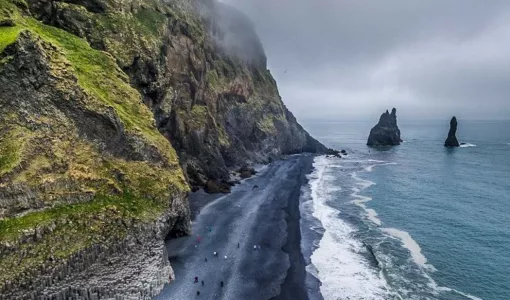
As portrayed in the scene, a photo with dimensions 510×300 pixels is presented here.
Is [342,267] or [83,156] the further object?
[342,267]

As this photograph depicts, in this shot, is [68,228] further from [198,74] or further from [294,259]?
[198,74]

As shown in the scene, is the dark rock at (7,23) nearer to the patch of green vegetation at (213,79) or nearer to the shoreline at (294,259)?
the shoreline at (294,259)

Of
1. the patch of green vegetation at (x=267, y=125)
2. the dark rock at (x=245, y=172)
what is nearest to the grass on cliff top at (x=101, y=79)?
the dark rock at (x=245, y=172)

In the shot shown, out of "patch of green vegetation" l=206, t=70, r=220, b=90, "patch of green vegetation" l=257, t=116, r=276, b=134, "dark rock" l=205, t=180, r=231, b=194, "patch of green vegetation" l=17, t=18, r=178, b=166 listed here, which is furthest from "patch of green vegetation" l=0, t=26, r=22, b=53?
"patch of green vegetation" l=257, t=116, r=276, b=134

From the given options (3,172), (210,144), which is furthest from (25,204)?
(210,144)

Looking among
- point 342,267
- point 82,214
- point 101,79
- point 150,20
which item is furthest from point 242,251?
point 150,20
